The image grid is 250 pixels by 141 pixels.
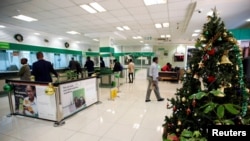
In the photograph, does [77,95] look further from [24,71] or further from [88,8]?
[88,8]

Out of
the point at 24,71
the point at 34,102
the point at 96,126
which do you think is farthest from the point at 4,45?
the point at 96,126

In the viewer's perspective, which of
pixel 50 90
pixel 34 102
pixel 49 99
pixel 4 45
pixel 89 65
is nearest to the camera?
pixel 50 90

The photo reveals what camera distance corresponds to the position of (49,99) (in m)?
2.95

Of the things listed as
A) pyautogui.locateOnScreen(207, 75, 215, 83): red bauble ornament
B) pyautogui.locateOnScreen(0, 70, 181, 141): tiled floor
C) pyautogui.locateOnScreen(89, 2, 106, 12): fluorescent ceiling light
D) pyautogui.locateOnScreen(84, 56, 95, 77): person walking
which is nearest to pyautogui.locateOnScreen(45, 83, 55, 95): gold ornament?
pyautogui.locateOnScreen(0, 70, 181, 141): tiled floor

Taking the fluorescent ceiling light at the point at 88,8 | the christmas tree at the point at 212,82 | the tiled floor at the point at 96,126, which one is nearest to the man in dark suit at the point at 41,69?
the tiled floor at the point at 96,126

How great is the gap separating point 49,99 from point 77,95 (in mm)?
675

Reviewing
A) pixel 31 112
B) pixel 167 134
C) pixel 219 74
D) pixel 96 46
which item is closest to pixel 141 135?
pixel 167 134

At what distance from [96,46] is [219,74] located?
590 inches

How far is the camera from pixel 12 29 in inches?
271

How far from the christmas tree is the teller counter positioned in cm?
248

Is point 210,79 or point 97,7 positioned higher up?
point 97,7

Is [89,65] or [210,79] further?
[89,65]

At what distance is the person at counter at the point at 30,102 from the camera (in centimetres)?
311

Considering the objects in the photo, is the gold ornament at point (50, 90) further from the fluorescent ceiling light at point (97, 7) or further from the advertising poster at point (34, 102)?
the fluorescent ceiling light at point (97, 7)
